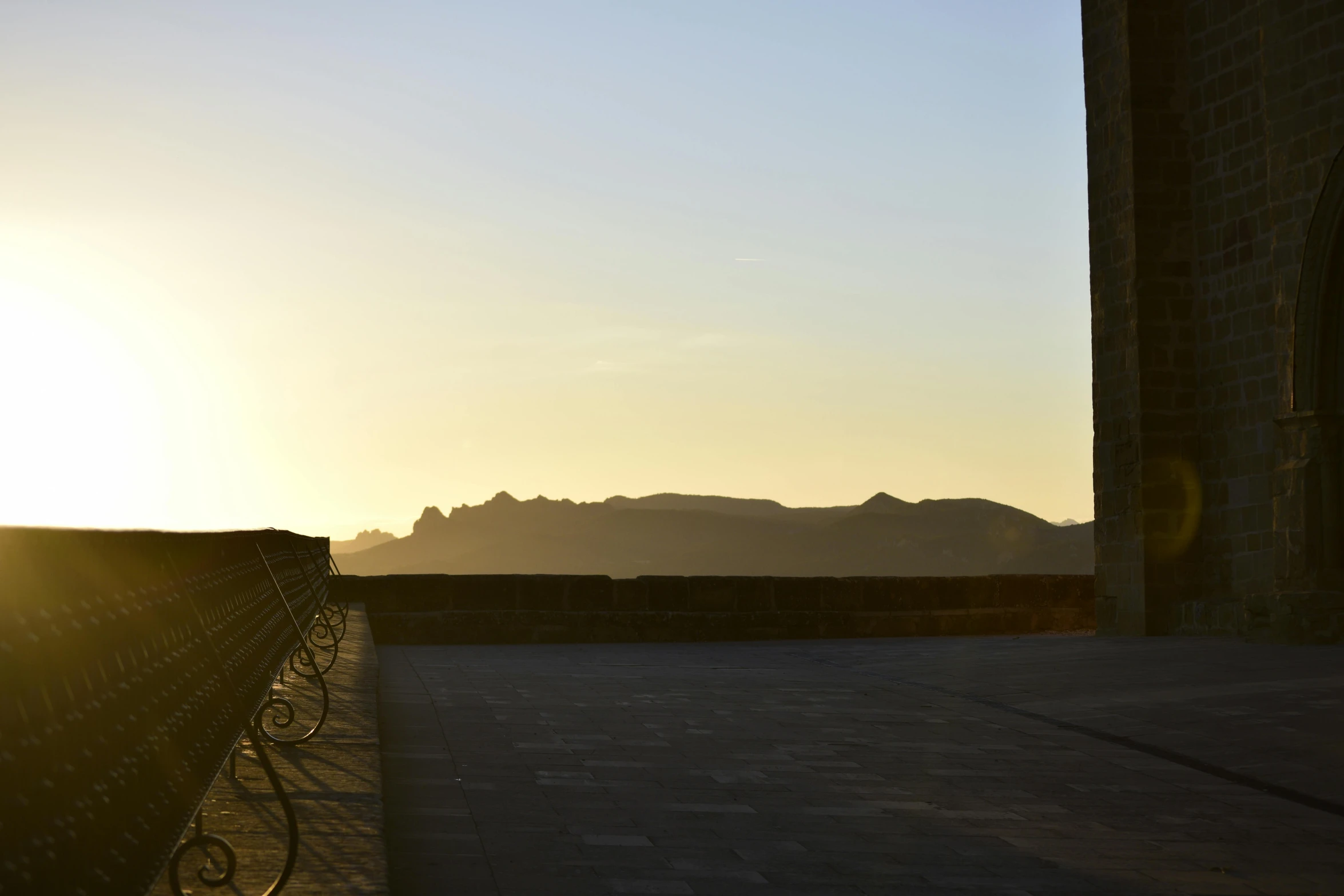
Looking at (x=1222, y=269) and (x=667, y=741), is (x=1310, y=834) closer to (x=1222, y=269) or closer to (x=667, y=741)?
(x=667, y=741)

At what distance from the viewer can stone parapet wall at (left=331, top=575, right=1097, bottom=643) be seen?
14.7 meters

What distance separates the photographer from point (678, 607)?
15.4 metres

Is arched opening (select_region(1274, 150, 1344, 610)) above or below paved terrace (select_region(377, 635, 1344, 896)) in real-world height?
above

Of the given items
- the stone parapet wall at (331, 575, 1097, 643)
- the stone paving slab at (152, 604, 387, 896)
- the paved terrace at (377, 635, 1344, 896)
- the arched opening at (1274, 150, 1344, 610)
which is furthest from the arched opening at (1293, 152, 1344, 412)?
the stone paving slab at (152, 604, 387, 896)

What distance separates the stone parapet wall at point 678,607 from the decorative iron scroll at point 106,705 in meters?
11.0

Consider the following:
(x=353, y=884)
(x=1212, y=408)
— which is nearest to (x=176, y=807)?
(x=353, y=884)

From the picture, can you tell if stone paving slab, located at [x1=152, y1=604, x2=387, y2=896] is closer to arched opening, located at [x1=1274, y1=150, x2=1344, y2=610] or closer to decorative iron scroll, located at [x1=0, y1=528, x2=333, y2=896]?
decorative iron scroll, located at [x1=0, y1=528, x2=333, y2=896]

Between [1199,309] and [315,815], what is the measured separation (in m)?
A: 13.1

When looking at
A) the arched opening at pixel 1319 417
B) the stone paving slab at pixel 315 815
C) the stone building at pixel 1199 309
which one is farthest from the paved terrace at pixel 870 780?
the stone building at pixel 1199 309

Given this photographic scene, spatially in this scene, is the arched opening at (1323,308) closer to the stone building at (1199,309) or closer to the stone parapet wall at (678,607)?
the stone building at (1199,309)

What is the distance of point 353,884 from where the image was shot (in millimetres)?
3264

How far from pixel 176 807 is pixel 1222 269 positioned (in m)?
14.1

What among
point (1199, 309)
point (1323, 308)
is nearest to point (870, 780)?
point (1323, 308)

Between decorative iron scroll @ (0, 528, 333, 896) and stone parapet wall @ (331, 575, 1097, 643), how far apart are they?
1097 cm
